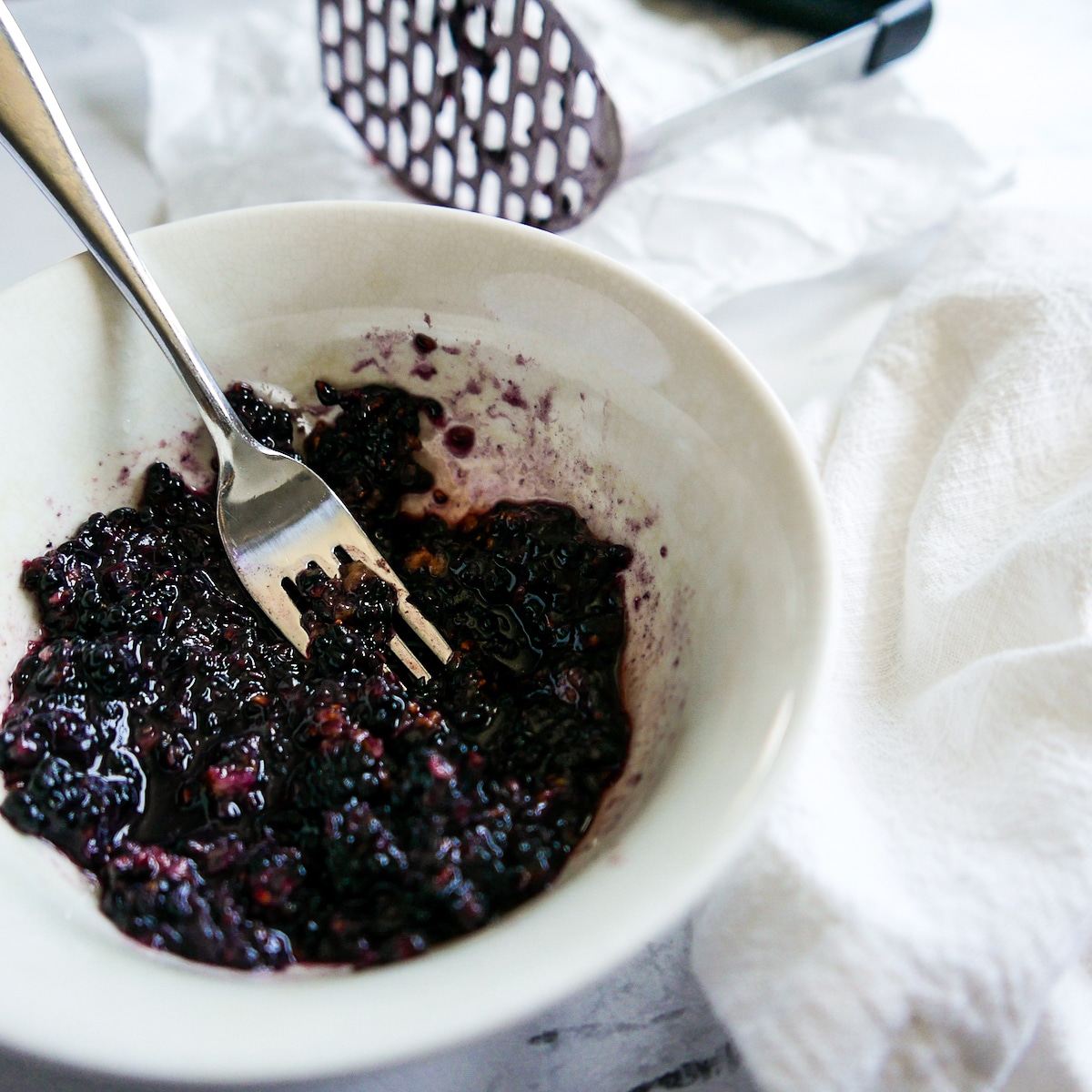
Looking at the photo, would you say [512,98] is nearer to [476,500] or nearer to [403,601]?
[476,500]

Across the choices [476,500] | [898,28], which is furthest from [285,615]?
[898,28]

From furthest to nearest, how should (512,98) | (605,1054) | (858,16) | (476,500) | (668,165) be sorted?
(858,16) < (668,165) < (512,98) < (476,500) < (605,1054)

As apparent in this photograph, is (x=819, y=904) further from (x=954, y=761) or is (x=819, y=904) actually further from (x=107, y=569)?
(x=107, y=569)

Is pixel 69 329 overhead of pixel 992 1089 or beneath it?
overhead

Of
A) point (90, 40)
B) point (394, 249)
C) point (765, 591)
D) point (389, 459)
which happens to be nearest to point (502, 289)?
point (394, 249)

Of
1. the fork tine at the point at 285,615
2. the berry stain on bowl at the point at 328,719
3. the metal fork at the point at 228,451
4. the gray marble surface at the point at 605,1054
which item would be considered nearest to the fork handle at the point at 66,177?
the metal fork at the point at 228,451

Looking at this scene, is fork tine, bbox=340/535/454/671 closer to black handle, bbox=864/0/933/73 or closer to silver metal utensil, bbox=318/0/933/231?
silver metal utensil, bbox=318/0/933/231
